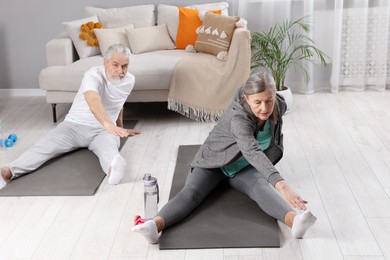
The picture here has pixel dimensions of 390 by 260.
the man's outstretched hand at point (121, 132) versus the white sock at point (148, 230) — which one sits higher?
the man's outstretched hand at point (121, 132)

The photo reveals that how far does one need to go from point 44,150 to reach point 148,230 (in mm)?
1282

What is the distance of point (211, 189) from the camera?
325cm

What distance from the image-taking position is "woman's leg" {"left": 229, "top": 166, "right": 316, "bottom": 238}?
280cm

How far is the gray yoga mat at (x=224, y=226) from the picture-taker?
2.84 meters

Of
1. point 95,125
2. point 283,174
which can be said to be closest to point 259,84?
point 283,174

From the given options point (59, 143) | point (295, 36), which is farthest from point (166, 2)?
point (59, 143)

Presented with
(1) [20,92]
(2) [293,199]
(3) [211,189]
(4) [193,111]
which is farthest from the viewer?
(1) [20,92]

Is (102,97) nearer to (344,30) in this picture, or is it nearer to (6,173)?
(6,173)

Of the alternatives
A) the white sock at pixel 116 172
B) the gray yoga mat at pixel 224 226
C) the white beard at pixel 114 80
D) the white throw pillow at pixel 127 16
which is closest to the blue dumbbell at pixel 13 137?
the white beard at pixel 114 80

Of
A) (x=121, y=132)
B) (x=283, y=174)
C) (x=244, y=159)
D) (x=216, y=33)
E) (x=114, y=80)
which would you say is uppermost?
(x=216, y=33)

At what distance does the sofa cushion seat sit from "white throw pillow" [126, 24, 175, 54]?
1.09ft

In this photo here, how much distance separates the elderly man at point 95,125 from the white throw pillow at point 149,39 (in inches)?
41.9

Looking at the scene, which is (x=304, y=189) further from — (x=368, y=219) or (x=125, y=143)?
(x=125, y=143)

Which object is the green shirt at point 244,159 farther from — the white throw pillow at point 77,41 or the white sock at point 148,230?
the white throw pillow at point 77,41
